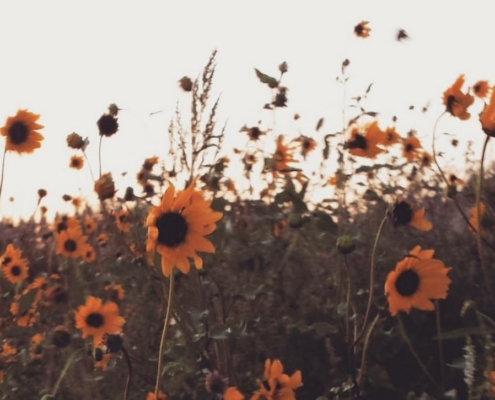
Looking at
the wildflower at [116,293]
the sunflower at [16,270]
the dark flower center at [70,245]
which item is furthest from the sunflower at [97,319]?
the dark flower center at [70,245]

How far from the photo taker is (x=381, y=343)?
1.74 meters

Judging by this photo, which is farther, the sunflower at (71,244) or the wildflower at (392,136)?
the sunflower at (71,244)

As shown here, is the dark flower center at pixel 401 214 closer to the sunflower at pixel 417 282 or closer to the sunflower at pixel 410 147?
the sunflower at pixel 417 282

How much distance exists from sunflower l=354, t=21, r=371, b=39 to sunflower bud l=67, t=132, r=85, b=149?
133 cm

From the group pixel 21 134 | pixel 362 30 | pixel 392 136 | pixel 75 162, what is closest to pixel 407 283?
pixel 21 134

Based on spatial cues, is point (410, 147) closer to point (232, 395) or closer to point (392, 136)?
point (392, 136)

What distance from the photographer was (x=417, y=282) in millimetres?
1352

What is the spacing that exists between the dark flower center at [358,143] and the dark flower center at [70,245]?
1.34 metres

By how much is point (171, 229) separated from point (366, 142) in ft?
3.74

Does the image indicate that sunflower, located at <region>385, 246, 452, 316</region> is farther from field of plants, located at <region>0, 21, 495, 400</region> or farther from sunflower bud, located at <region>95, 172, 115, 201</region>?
sunflower bud, located at <region>95, 172, 115, 201</region>

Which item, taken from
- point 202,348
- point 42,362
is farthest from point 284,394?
point 42,362

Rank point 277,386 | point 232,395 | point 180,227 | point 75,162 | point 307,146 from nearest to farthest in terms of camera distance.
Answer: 1. point 180,227
2. point 232,395
3. point 277,386
4. point 307,146
5. point 75,162

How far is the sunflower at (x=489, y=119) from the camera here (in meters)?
1.08

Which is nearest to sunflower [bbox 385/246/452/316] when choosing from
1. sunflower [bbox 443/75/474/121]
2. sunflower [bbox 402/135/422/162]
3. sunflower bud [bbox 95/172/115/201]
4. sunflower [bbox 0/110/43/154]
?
sunflower [bbox 443/75/474/121]
